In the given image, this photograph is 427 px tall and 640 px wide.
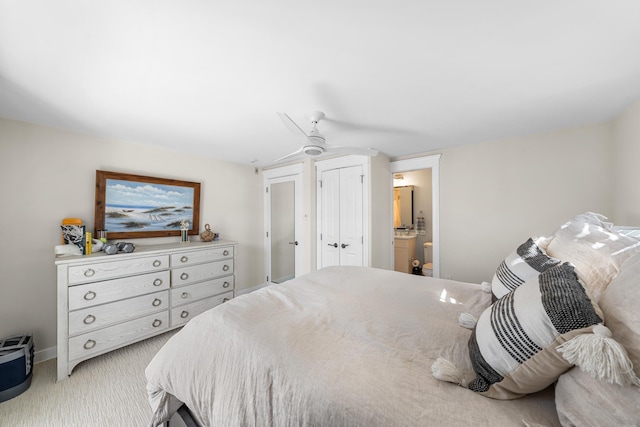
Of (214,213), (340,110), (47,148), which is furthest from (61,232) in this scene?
(340,110)

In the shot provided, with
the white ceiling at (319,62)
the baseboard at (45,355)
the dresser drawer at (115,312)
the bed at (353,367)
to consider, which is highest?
the white ceiling at (319,62)

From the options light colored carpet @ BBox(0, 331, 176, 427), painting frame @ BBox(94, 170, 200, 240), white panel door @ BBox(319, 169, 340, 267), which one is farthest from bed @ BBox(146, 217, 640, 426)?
painting frame @ BBox(94, 170, 200, 240)

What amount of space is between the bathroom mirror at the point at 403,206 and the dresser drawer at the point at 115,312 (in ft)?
14.5

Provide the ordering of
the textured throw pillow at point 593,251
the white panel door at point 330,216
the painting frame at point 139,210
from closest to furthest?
the textured throw pillow at point 593,251 < the painting frame at point 139,210 < the white panel door at point 330,216

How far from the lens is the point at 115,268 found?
90.4 inches

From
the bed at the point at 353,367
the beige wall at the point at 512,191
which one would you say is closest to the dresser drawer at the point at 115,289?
the bed at the point at 353,367

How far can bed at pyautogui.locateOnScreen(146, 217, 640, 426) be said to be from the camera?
664 mm

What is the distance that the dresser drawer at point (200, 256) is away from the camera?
275 cm

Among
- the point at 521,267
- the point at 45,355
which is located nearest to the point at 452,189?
the point at 521,267

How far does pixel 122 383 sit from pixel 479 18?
349cm

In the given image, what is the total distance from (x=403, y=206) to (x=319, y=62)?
167 inches

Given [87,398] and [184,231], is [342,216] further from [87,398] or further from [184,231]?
[87,398]

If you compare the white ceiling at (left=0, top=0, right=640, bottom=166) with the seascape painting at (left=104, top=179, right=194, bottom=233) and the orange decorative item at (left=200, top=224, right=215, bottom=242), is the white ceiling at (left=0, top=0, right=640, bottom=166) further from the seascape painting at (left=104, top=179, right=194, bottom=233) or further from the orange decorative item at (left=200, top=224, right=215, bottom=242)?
the orange decorative item at (left=200, top=224, right=215, bottom=242)

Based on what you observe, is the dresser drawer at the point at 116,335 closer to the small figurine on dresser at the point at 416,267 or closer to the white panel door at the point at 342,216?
the white panel door at the point at 342,216
